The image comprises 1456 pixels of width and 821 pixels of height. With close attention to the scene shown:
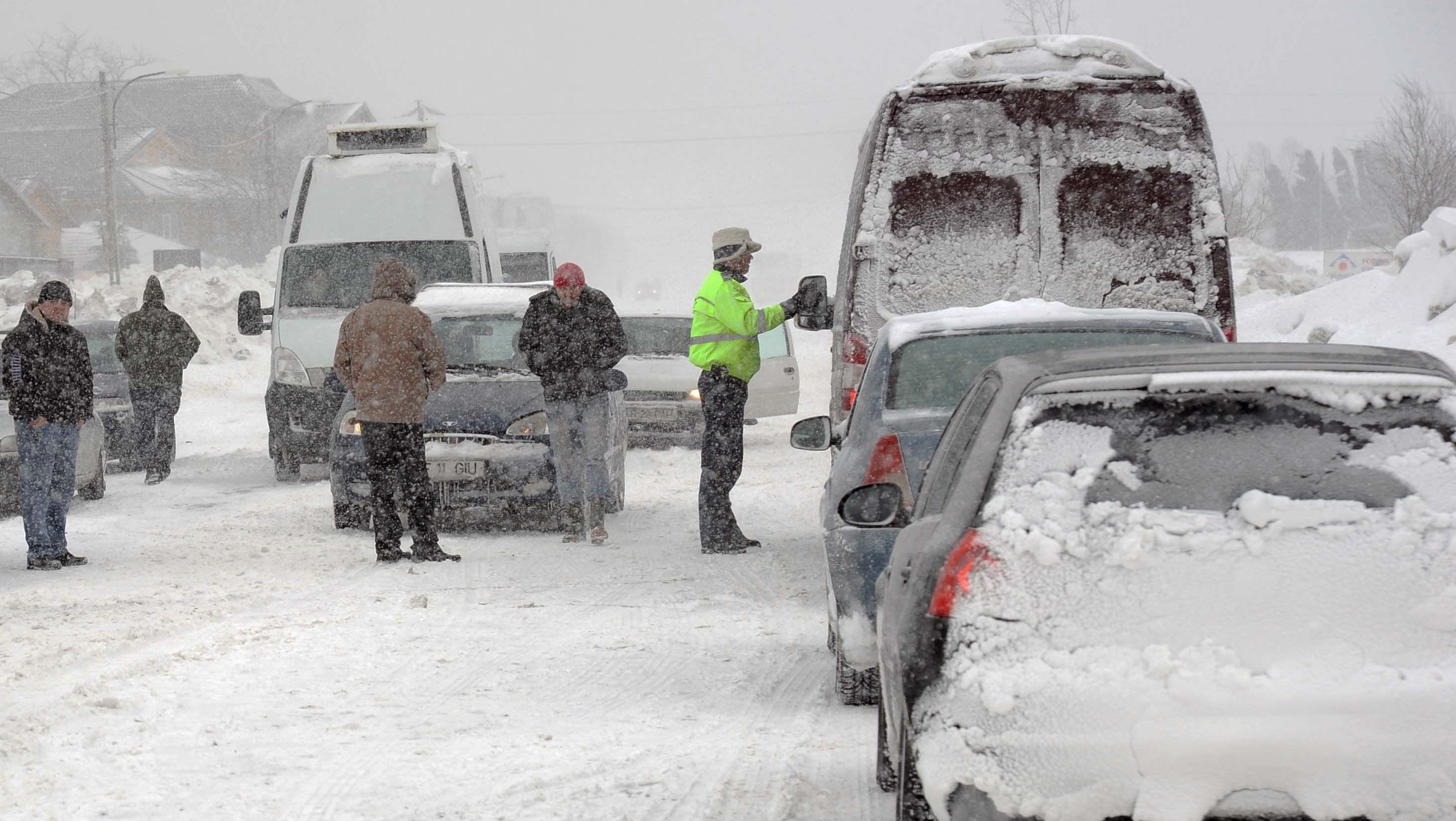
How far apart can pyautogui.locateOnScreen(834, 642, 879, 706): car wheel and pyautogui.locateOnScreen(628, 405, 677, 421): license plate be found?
10595 millimetres

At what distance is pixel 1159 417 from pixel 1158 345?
1.30 feet

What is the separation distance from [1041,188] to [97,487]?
338 inches

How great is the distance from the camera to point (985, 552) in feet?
10.3

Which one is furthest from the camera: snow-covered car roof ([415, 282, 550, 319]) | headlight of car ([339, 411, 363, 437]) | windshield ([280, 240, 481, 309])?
windshield ([280, 240, 481, 309])

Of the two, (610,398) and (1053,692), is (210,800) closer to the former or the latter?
(1053,692)

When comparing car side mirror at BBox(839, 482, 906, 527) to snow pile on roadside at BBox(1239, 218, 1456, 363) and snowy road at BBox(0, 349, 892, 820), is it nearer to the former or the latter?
snowy road at BBox(0, 349, 892, 820)

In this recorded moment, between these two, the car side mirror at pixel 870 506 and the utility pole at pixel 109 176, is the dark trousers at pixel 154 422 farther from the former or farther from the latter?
the utility pole at pixel 109 176

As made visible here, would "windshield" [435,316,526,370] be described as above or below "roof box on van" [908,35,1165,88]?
below

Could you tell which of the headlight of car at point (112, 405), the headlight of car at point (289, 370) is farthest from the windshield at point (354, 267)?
the headlight of car at point (112, 405)

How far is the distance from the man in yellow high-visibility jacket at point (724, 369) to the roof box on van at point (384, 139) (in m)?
7.49

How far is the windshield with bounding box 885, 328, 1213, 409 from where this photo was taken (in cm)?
563

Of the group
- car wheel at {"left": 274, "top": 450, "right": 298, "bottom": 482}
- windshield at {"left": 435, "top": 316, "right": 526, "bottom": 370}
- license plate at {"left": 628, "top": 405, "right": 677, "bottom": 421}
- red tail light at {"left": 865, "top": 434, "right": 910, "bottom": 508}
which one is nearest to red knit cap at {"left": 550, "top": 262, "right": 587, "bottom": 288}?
windshield at {"left": 435, "top": 316, "right": 526, "bottom": 370}

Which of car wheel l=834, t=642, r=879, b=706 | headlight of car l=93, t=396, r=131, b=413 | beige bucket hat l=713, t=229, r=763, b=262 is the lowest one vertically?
car wheel l=834, t=642, r=879, b=706

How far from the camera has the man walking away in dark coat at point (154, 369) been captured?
14398mm
